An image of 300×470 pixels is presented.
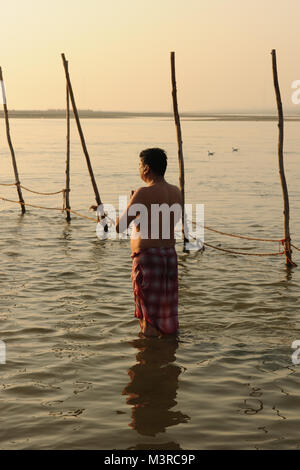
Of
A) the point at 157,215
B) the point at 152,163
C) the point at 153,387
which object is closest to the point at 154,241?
the point at 157,215

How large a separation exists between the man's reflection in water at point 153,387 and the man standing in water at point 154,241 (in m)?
0.22

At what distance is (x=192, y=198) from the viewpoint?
19.3m

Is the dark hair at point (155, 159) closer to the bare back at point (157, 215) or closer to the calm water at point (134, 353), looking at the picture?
the bare back at point (157, 215)

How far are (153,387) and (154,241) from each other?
4.47ft

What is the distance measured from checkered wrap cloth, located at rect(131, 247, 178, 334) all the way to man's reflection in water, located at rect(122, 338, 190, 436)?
12.6 inches

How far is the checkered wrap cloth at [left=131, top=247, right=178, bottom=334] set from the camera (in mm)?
5770

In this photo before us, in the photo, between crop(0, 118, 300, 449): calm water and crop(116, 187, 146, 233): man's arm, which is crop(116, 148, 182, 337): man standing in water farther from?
crop(0, 118, 300, 449): calm water

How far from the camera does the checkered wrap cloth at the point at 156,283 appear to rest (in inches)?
227

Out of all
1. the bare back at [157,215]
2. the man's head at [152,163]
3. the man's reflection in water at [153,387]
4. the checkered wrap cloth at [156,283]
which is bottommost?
the man's reflection in water at [153,387]

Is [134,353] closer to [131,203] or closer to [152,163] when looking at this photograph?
[131,203]

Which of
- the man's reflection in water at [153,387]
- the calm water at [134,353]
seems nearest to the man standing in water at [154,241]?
the man's reflection in water at [153,387]

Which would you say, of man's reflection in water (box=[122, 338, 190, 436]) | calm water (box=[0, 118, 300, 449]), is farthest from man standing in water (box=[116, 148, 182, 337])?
calm water (box=[0, 118, 300, 449])
